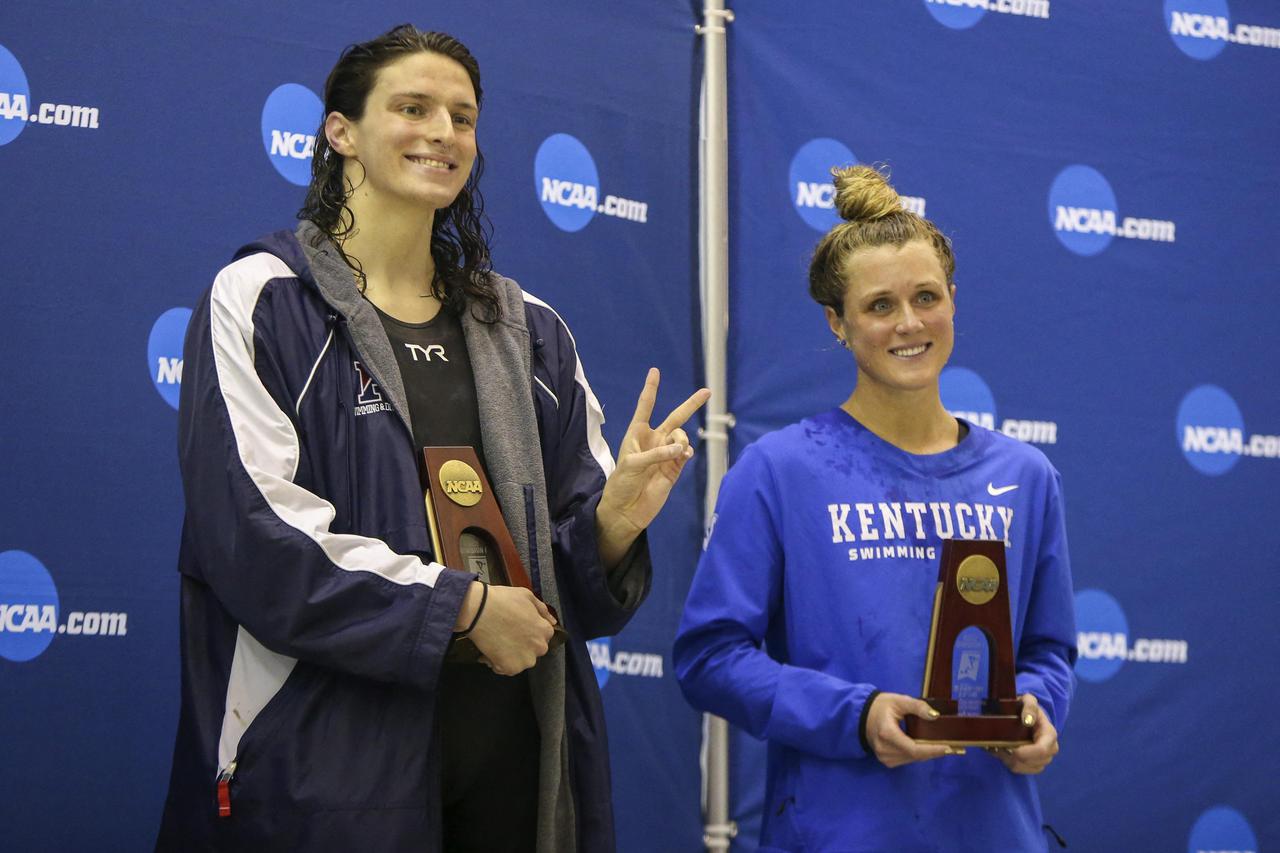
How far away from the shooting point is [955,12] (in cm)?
355

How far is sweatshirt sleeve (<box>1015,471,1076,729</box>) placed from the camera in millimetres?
2176

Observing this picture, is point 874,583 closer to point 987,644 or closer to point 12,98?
point 987,644

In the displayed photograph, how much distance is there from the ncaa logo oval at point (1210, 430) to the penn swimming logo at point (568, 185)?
61.3 inches

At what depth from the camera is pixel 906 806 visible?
2.00 meters

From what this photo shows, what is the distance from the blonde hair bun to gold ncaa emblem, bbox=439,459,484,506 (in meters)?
0.84

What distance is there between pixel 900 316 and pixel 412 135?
30.9 inches

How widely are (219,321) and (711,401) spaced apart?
5.20ft

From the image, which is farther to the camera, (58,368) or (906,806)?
(58,368)

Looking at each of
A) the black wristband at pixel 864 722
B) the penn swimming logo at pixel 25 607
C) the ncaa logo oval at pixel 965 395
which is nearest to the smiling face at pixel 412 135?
the black wristband at pixel 864 722

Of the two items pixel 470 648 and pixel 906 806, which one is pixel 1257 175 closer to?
pixel 906 806

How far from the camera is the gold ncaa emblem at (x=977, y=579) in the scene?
6.50ft

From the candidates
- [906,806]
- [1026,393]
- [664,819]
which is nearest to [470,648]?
[906,806]

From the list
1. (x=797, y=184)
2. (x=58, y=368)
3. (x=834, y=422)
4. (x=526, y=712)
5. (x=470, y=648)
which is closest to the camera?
(x=470, y=648)

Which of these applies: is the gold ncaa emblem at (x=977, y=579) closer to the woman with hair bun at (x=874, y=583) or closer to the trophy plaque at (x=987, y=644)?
the trophy plaque at (x=987, y=644)
